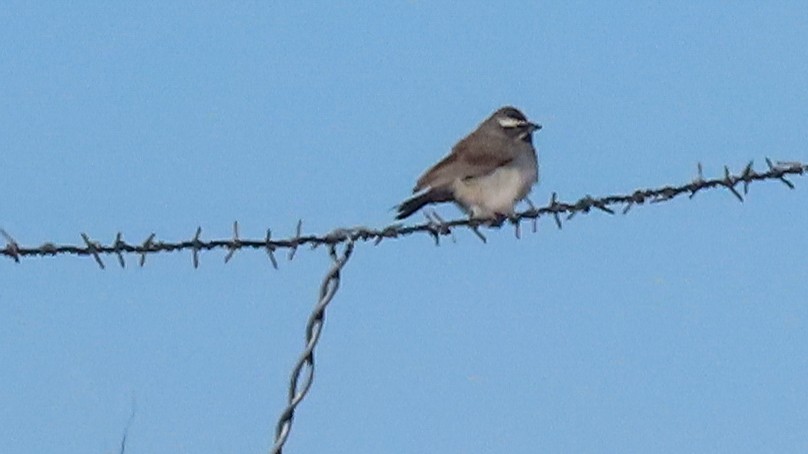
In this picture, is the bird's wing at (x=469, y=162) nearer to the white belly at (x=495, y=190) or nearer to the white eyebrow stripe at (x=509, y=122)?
the white belly at (x=495, y=190)

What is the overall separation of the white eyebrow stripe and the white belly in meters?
0.86

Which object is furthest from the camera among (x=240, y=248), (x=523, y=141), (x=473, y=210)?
(x=523, y=141)

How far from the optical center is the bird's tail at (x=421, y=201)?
11086mm

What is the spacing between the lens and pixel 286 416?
15.4 feet

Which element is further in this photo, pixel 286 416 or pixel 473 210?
pixel 473 210

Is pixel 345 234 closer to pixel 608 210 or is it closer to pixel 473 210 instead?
pixel 608 210

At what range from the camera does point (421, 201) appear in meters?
11.3

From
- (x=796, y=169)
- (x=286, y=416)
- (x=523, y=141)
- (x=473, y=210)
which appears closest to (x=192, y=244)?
(x=286, y=416)

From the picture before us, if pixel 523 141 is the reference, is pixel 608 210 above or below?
below

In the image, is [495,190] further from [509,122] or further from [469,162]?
[509,122]

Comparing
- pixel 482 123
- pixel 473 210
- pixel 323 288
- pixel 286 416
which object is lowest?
pixel 286 416

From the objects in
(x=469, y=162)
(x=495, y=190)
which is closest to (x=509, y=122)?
(x=469, y=162)

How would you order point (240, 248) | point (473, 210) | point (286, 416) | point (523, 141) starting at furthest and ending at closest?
point (523, 141), point (473, 210), point (240, 248), point (286, 416)

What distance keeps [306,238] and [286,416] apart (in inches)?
24.6
